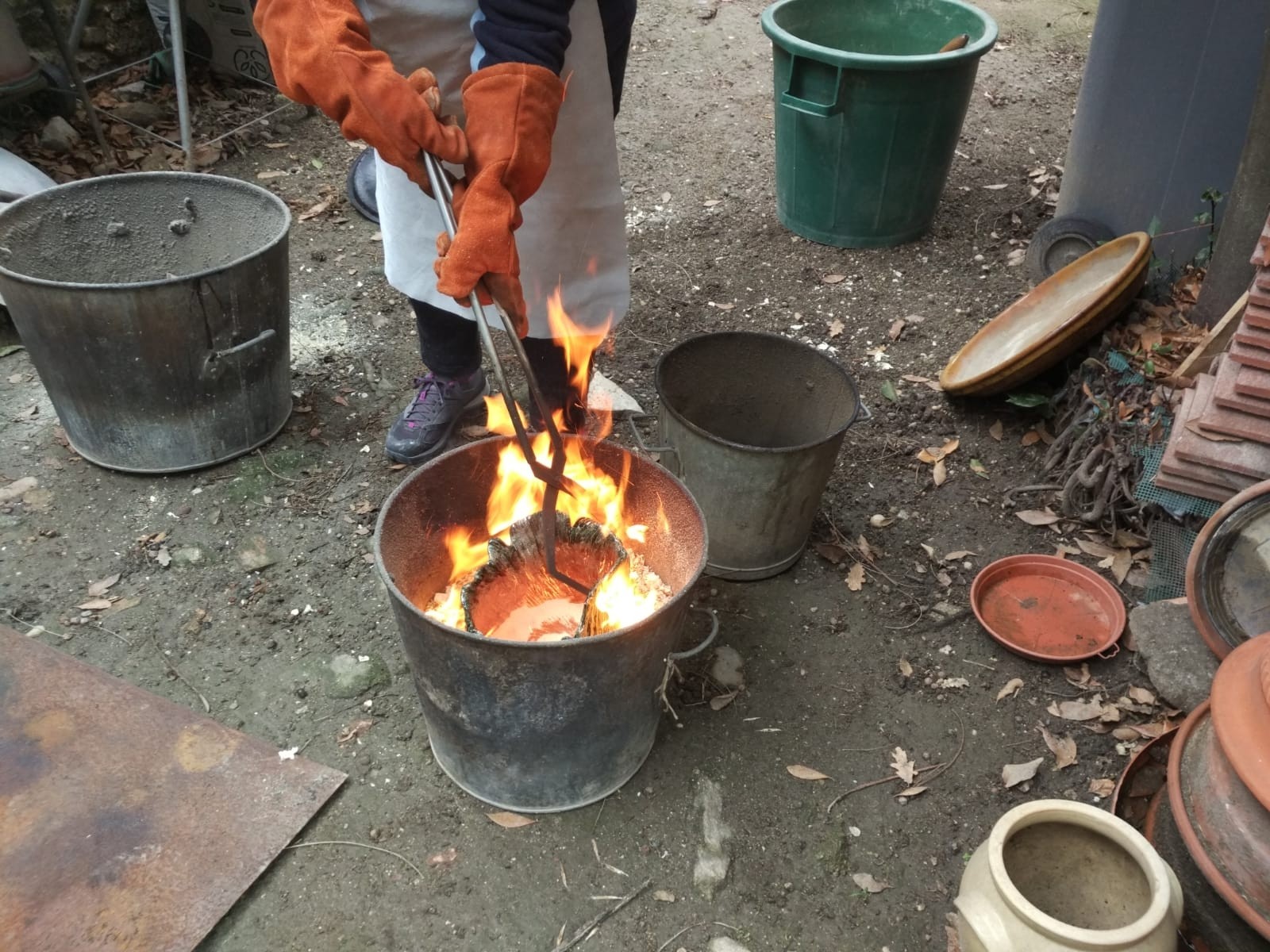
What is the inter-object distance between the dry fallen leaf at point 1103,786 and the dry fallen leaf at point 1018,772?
0.44ft

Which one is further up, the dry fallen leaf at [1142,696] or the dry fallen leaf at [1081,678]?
the dry fallen leaf at [1142,696]

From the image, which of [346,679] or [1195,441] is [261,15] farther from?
[1195,441]

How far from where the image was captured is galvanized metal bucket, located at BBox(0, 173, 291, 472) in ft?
9.82

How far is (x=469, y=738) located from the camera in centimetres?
227

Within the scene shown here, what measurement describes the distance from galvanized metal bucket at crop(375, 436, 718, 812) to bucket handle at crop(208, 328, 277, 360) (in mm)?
1235

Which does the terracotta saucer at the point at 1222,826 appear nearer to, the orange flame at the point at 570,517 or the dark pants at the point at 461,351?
the orange flame at the point at 570,517

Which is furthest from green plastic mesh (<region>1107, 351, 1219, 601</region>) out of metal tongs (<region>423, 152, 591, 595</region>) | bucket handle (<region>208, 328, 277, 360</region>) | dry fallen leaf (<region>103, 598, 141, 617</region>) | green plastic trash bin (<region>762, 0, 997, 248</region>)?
dry fallen leaf (<region>103, 598, 141, 617</region>)

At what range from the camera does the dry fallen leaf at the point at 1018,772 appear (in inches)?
101

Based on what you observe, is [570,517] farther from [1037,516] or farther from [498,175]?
[1037,516]

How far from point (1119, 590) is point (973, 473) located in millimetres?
684

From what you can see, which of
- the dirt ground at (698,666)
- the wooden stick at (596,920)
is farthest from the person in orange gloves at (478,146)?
the wooden stick at (596,920)

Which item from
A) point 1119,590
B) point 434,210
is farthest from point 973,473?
point 434,210

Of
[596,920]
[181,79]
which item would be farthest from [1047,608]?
[181,79]

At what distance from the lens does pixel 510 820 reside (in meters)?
2.44
